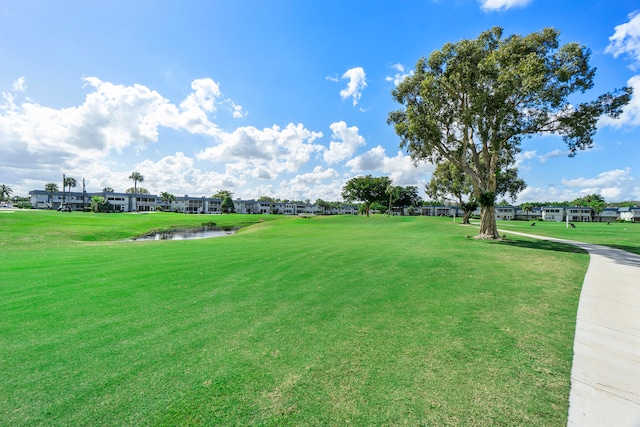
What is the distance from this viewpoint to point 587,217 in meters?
103

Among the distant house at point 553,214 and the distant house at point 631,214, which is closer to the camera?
the distant house at point 631,214

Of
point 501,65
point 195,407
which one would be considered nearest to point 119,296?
point 195,407

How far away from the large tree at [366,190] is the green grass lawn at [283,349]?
271 ft

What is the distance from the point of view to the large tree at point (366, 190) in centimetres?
9094

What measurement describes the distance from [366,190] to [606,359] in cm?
8790

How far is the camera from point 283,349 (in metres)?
4.36

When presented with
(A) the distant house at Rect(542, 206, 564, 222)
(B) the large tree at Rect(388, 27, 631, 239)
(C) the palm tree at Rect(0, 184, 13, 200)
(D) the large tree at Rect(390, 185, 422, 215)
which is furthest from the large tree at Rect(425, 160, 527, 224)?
(C) the palm tree at Rect(0, 184, 13, 200)

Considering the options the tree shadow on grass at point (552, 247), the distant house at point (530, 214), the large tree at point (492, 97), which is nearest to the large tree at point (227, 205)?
the large tree at point (492, 97)

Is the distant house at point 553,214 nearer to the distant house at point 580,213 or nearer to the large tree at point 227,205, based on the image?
the distant house at point 580,213

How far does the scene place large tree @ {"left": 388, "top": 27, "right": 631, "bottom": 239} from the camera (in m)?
16.6

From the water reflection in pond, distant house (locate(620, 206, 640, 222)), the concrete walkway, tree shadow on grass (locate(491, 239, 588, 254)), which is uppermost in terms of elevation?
distant house (locate(620, 206, 640, 222))

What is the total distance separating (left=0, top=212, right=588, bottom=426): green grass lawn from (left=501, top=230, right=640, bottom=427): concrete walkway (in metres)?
0.22

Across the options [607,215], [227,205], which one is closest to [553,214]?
[607,215]

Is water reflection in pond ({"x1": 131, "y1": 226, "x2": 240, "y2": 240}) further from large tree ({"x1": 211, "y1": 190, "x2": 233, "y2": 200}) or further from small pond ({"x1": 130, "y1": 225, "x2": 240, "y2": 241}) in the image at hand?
large tree ({"x1": 211, "y1": 190, "x2": 233, "y2": 200})
